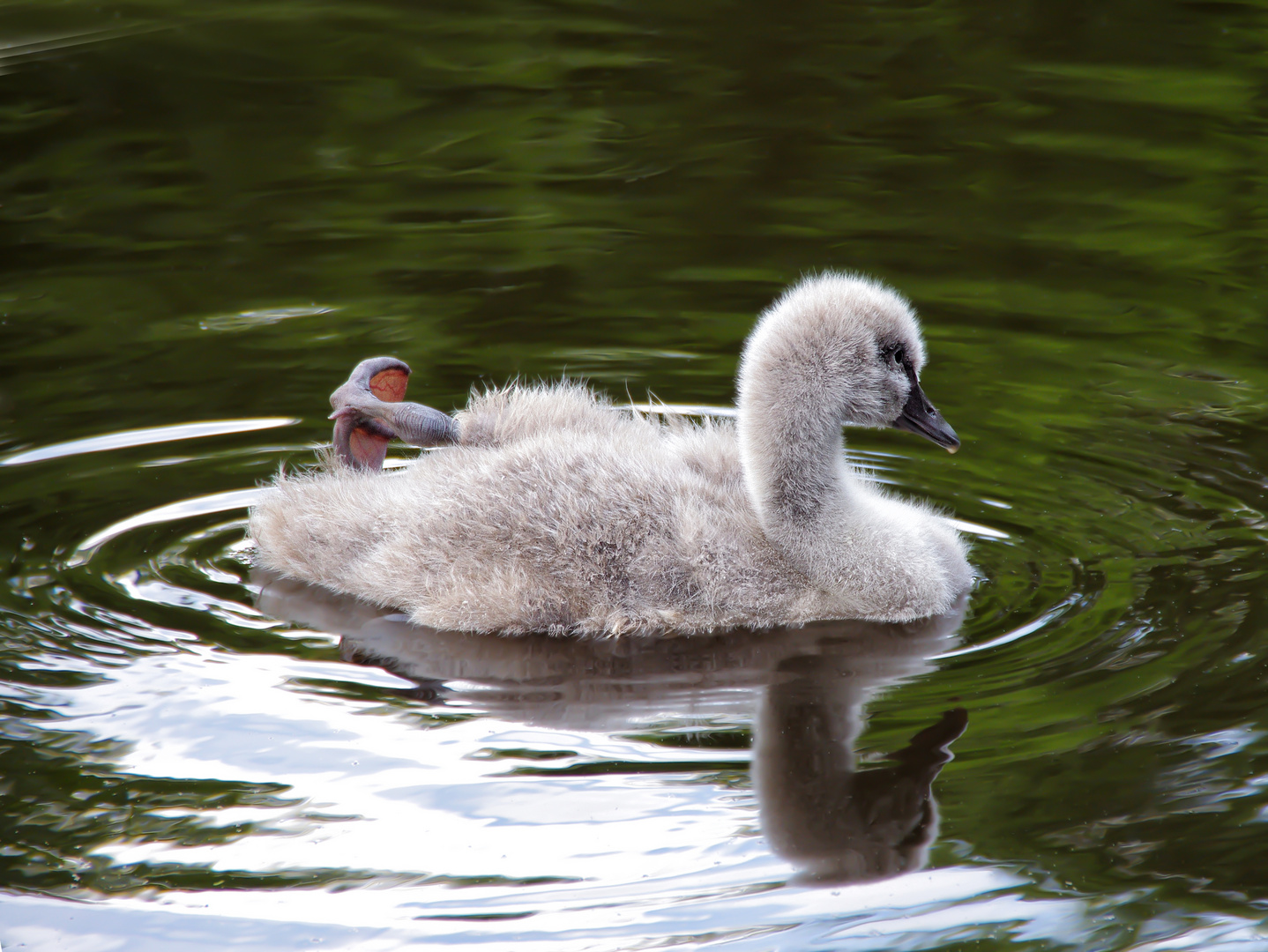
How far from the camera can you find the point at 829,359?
4.89 meters

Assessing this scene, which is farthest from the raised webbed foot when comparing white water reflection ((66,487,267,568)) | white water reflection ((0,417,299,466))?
white water reflection ((0,417,299,466))

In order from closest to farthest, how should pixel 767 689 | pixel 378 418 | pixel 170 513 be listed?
1. pixel 767 689
2. pixel 378 418
3. pixel 170 513

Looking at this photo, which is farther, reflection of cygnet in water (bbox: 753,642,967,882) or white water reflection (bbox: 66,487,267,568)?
white water reflection (bbox: 66,487,267,568)

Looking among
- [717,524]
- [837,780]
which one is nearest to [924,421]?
[717,524]

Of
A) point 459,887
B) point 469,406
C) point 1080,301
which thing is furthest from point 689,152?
point 459,887

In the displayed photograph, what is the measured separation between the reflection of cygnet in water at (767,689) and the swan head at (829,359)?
2.33 feet

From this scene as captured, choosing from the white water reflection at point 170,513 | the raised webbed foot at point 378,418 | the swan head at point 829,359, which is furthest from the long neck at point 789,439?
the white water reflection at point 170,513

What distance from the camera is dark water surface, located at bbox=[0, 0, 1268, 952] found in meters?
3.70

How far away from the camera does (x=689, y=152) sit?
32.0ft

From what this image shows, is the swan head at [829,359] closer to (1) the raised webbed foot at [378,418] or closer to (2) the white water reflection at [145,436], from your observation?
(1) the raised webbed foot at [378,418]

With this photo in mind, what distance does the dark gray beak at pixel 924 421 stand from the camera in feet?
16.9

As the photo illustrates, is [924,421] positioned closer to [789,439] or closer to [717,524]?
[789,439]

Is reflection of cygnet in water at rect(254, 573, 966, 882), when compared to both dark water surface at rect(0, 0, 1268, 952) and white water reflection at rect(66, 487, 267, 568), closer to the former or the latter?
dark water surface at rect(0, 0, 1268, 952)

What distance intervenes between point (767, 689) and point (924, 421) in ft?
3.93
